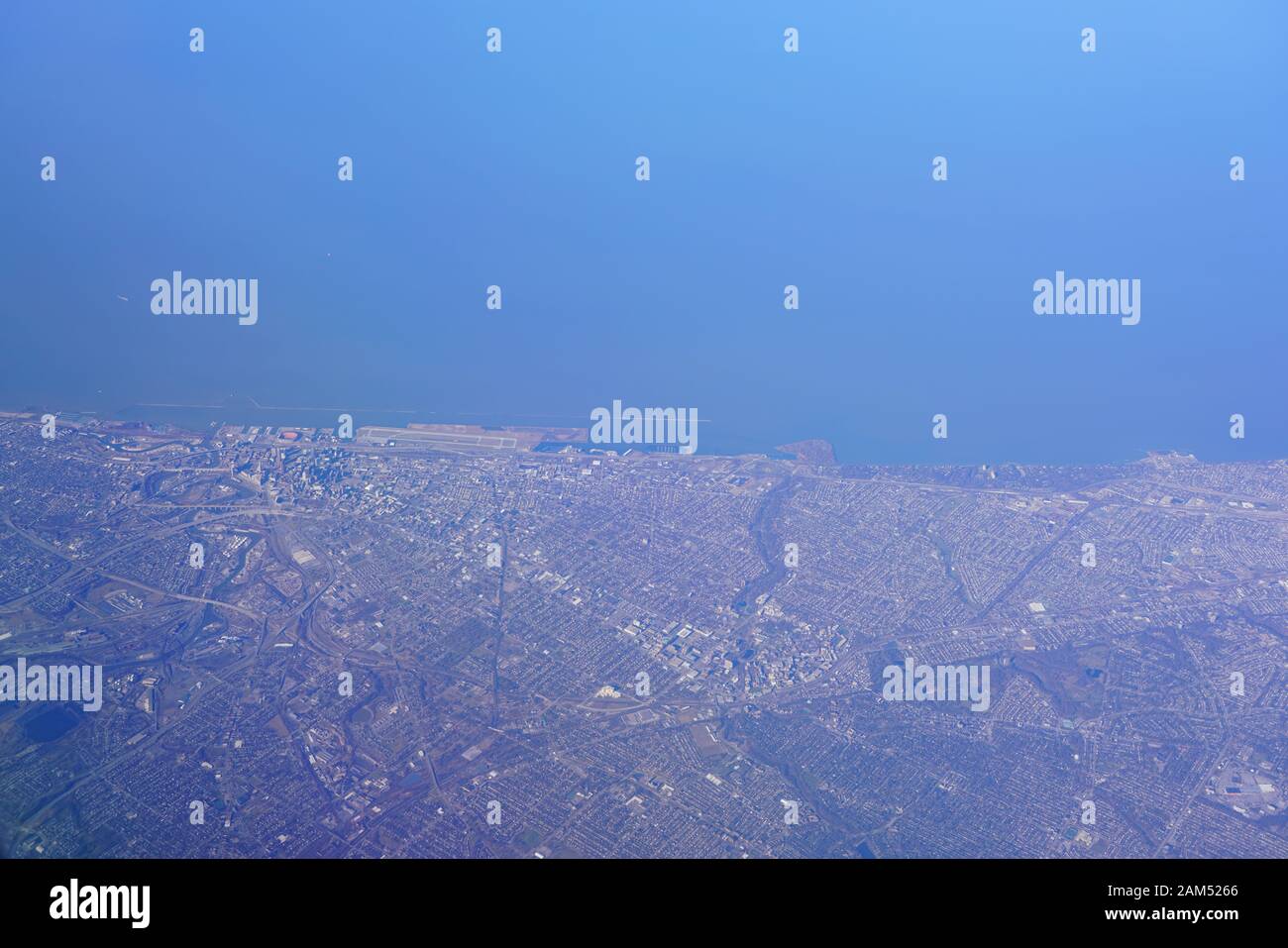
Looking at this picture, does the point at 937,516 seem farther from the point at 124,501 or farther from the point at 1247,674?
the point at 124,501

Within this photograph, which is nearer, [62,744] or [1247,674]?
[62,744]

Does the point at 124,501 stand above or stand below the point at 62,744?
above

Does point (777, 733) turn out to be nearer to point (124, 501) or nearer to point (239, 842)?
point (239, 842)

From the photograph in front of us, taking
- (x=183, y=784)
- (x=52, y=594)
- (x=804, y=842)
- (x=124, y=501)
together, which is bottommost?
(x=804, y=842)

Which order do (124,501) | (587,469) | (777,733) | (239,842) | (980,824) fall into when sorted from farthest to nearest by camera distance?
(587,469), (124,501), (777,733), (980,824), (239,842)

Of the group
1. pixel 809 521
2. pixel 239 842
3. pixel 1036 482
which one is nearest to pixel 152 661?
pixel 239 842

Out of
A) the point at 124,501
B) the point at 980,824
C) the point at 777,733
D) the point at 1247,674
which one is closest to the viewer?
the point at 980,824

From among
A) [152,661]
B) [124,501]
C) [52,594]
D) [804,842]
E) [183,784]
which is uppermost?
[124,501]

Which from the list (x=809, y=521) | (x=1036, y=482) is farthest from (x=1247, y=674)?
(x=809, y=521)

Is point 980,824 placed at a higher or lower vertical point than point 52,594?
lower
